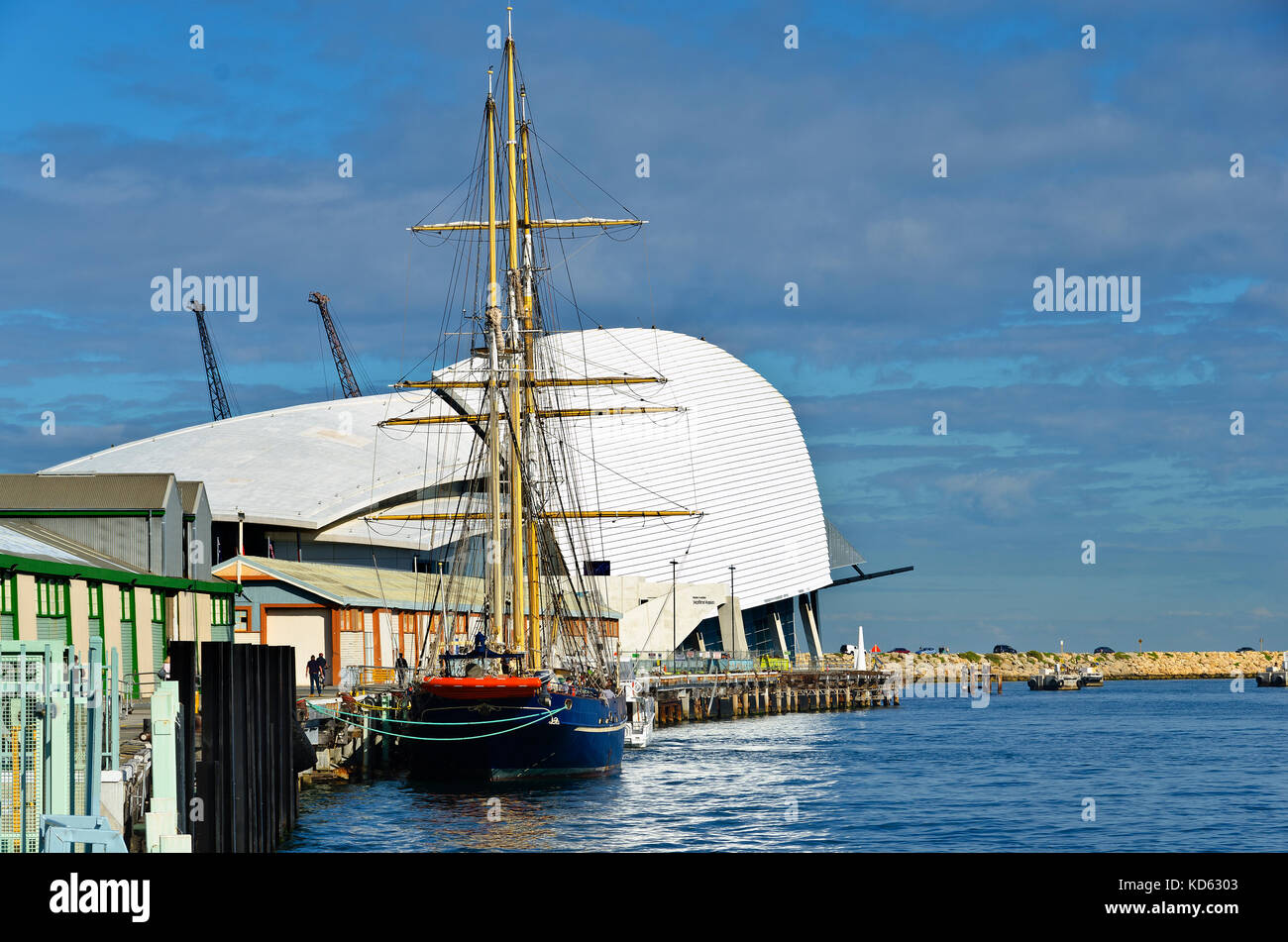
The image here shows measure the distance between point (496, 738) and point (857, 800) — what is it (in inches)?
395

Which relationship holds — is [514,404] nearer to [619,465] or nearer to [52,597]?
[52,597]

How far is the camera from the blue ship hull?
38812 millimetres

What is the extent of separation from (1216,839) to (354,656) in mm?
38966

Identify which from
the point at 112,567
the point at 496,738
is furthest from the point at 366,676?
the point at 112,567

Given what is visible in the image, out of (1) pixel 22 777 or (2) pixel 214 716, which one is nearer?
(1) pixel 22 777

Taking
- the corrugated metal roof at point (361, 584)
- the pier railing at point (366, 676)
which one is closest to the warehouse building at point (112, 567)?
the pier railing at point (366, 676)

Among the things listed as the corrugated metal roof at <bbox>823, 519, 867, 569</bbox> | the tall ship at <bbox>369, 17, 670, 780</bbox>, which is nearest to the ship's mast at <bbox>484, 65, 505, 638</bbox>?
the tall ship at <bbox>369, 17, 670, 780</bbox>

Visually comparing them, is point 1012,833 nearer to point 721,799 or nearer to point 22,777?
point 721,799

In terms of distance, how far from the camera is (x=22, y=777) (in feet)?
37.9

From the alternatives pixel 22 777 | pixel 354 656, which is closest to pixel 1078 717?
pixel 354 656

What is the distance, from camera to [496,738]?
38969 millimetres

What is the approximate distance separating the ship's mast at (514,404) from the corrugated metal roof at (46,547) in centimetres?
1131

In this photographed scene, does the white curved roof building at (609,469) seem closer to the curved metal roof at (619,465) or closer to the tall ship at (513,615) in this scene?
the curved metal roof at (619,465)

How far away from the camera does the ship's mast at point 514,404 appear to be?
43875 mm
